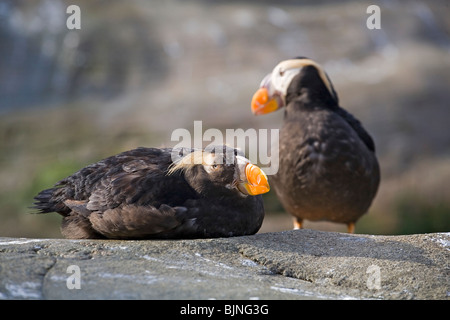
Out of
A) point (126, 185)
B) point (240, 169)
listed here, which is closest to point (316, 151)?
point (240, 169)

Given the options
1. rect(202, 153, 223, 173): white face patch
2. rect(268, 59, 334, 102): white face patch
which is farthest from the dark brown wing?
rect(268, 59, 334, 102): white face patch

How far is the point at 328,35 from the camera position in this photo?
11141 mm

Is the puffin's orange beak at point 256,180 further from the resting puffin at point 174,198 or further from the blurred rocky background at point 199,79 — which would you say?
the blurred rocky background at point 199,79

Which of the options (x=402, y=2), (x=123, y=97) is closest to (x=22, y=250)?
(x=123, y=97)

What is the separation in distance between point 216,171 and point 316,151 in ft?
5.72

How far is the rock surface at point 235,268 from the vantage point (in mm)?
2338

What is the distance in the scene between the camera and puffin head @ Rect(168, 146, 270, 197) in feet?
10.4

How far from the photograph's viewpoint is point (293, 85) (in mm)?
5133

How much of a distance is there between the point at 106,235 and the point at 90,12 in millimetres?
9276

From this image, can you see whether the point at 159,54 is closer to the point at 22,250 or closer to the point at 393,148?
the point at 393,148

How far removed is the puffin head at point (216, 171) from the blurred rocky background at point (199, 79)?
17.6 ft

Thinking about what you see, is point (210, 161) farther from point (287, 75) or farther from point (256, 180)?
point (287, 75)

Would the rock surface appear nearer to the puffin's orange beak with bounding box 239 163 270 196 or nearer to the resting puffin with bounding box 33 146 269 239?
the resting puffin with bounding box 33 146 269 239

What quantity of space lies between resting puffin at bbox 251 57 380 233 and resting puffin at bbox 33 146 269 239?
148 centimetres
